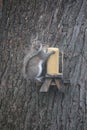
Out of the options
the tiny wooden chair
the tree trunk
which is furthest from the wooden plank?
the tree trunk

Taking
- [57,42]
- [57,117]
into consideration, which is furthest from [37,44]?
[57,117]

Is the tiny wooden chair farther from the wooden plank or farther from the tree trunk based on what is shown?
the tree trunk

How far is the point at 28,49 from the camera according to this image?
403 centimetres

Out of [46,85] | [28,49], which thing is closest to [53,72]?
[46,85]

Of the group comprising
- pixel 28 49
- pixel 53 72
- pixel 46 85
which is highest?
pixel 28 49

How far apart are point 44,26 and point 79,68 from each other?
0.54m

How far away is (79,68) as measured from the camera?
3.91 m

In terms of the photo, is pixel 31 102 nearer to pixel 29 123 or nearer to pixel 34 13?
pixel 29 123

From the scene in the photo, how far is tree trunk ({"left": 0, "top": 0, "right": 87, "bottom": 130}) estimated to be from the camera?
392 cm

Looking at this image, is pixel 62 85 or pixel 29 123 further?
pixel 29 123

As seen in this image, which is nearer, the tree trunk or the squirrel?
→ the squirrel

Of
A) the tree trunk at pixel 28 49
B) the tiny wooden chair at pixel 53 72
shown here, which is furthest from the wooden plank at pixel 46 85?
the tree trunk at pixel 28 49

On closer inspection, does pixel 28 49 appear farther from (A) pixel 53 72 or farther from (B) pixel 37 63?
(A) pixel 53 72

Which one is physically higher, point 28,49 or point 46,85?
point 28,49
